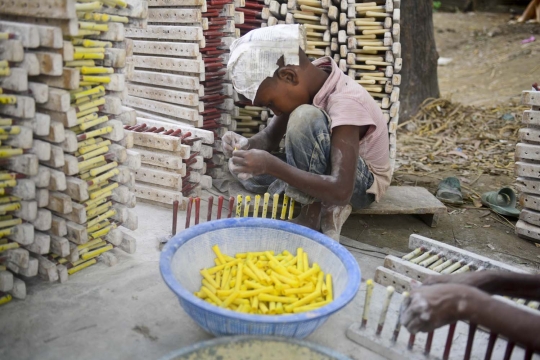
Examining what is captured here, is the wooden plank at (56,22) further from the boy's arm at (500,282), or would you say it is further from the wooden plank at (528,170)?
the wooden plank at (528,170)

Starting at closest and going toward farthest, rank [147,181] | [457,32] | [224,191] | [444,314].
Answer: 1. [444,314]
2. [147,181]
3. [224,191]
4. [457,32]

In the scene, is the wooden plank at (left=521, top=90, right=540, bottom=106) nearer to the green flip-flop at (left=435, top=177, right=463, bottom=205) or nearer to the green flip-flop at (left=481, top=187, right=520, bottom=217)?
the green flip-flop at (left=481, top=187, right=520, bottom=217)

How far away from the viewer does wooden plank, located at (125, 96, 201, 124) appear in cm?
483

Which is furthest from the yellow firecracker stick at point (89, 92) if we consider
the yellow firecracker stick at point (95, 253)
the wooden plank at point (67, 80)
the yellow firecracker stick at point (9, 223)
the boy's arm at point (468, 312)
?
the boy's arm at point (468, 312)

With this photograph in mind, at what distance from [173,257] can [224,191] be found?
91.8 inches

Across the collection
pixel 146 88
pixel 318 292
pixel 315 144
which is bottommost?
pixel 318 292

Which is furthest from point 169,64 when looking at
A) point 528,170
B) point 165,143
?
point 528,170

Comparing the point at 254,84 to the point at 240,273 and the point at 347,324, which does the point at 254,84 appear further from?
the point at 347,324

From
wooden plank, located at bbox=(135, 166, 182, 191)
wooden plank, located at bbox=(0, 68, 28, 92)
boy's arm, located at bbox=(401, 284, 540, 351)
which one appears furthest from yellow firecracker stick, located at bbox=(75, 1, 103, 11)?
boy's arm, located at bbox=(401, 284, 540, 351)

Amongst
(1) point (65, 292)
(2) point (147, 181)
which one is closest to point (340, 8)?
(2) point (147, 181)

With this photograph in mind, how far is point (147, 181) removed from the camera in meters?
4.43

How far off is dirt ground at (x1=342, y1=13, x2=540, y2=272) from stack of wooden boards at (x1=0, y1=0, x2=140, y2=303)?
79.3 inches

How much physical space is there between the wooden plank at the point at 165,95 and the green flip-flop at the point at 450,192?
2.60 meters

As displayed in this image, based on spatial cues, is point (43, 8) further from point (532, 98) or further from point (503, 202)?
point (503, 202)
